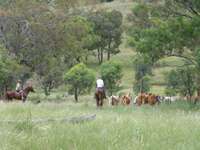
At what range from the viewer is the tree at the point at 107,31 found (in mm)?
83456

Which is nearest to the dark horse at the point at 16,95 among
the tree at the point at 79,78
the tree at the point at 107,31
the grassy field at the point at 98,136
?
the tree at the point at 79,78

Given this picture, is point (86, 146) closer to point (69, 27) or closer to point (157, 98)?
point (157, 98)

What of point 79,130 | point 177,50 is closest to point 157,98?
point 177,50

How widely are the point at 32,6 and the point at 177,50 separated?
25577 mm

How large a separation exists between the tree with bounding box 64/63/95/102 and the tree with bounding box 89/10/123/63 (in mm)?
30733

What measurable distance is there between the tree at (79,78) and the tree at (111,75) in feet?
6.71

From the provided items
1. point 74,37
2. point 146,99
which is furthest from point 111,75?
point 146,99

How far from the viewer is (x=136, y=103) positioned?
1215 inches

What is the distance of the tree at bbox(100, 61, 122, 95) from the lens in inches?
2076

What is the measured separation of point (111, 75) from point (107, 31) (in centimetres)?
3236

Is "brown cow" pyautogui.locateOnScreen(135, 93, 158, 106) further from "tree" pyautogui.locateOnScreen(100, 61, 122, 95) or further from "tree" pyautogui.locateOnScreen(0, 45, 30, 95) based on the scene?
"tree" pyautogui.locateOnScreen(100, 61, 122, 95)

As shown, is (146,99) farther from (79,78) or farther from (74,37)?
(74,37)

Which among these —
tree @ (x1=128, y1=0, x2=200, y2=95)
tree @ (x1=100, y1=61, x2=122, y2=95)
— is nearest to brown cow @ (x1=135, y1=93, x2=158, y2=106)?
tree @ (x1=128, y1=0, x2=200, y2=95)

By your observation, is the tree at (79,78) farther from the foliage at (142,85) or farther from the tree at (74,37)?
the foliage at (142,85)
